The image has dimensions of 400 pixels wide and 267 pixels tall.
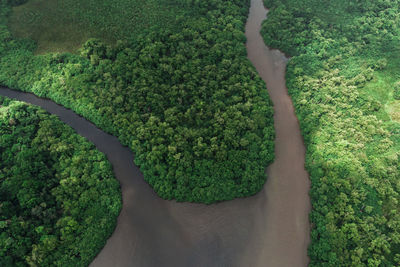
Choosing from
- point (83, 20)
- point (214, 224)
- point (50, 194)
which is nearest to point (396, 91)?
point (214, 224)

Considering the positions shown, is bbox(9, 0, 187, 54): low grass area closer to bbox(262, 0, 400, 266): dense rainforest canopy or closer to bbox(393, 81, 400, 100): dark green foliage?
bbox(262, 0, 400, 266): dense rainforest canopy

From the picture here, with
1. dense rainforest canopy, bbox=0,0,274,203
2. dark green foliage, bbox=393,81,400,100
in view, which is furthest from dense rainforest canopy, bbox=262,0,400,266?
dense rainforest canopy, bbox=0,0,274,203

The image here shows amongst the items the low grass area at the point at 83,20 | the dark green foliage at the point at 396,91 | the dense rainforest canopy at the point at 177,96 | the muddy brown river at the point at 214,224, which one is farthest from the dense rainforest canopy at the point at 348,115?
the low grass area at the point at 83,20

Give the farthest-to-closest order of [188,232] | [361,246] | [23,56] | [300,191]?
[23,56] < [300,191] < [188,232] < [361,246]

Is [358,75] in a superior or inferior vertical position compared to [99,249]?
superior

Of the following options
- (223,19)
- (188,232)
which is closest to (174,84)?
(223,19)

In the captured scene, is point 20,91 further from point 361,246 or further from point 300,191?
point 361,246

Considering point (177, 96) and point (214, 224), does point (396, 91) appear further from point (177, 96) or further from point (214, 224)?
point (214, 224)
